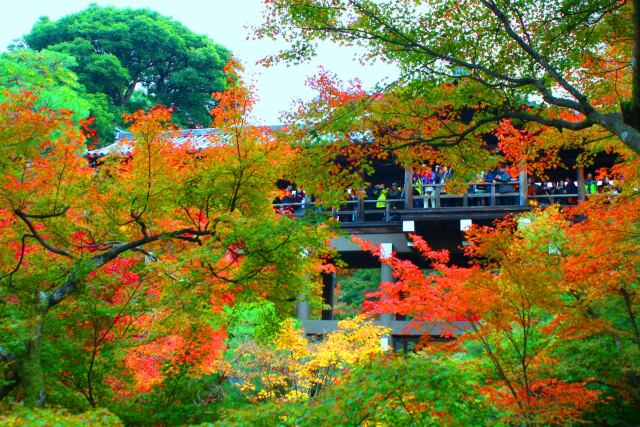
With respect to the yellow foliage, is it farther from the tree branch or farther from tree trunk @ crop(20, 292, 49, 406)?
tree trunk @ crop(20, 292, 49, 406)

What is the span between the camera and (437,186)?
16.8 meters

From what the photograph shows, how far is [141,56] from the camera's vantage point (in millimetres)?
33344

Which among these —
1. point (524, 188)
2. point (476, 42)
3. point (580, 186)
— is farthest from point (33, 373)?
point (580, 186)

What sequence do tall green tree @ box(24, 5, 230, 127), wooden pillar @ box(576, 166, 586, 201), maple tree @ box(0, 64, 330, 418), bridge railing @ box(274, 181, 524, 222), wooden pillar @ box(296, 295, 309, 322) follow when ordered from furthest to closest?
tall green tree @ box(24, 5, 230, 127) → wooden pillar @ box(296, 295, 309, 322) → bridge railing @ box(274, 181, 524, 222) → wooden pillar @ box(576, 166, 586, 201) → maple tree @ box(0, 64, 330, 418)

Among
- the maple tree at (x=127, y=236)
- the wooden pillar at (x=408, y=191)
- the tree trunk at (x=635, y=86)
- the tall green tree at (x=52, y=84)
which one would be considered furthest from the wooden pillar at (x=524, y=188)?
the tree trunk at (x=635, y=86)

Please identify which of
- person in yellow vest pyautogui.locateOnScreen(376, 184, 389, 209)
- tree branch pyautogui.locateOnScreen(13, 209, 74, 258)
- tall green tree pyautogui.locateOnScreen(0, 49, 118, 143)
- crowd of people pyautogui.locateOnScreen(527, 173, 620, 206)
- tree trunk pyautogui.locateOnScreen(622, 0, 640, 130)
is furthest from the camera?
person in yellow vest pyautogui.locateOnScreen(376, 184, 389, 209)

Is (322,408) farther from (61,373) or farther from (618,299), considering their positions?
(618,299)

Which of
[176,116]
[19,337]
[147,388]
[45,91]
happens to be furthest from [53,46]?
[19,337]

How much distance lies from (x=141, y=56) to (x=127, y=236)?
26186 mm

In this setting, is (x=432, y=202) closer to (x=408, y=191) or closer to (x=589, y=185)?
(x=408, y=191)

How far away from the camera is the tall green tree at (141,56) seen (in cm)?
3150

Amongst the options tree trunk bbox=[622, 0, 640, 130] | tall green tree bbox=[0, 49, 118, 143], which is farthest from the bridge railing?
tree trunk bbox=[622, 0, 640, 130]

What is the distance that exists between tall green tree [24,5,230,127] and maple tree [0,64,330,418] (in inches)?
946

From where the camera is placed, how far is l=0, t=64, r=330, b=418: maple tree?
787cm
